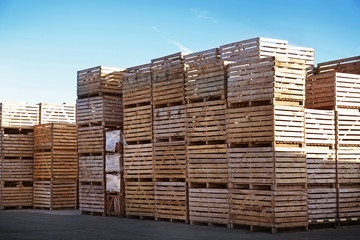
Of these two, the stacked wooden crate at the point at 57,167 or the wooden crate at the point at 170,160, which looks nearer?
the wooden crate at the point at 170,160

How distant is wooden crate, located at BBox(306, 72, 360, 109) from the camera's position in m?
14.1

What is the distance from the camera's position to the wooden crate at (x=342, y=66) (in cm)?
1546

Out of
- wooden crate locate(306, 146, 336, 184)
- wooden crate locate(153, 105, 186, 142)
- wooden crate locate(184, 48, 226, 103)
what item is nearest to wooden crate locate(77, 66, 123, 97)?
wooden crate locate(153, 105, 186, 142)

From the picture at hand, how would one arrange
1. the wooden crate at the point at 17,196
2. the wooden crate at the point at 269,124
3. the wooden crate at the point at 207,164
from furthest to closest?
the wooden crate at the point at 17,196, the wooden crate at the point at 207,164, the wooden crate at the point at 269,124

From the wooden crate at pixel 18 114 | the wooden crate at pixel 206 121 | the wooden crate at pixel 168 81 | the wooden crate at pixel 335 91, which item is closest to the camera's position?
the wooden crate at pixel 206 121

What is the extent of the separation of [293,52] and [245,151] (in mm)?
3916

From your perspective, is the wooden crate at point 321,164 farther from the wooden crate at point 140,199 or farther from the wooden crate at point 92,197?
the wooden crate at point 92,197

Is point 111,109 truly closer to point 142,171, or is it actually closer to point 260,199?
point 142,171

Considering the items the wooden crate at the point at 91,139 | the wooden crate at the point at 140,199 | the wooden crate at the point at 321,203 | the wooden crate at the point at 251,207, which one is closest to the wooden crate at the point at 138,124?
the wooden crate at the point at 91,139

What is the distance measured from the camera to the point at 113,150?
1727cm

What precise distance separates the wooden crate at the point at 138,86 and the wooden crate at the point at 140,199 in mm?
2621

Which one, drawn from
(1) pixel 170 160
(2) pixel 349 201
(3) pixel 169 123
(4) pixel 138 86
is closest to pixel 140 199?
(1) pixel 170 160

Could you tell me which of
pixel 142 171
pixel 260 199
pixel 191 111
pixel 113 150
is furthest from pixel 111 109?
pixel 260 199

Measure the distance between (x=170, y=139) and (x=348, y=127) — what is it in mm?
5041
